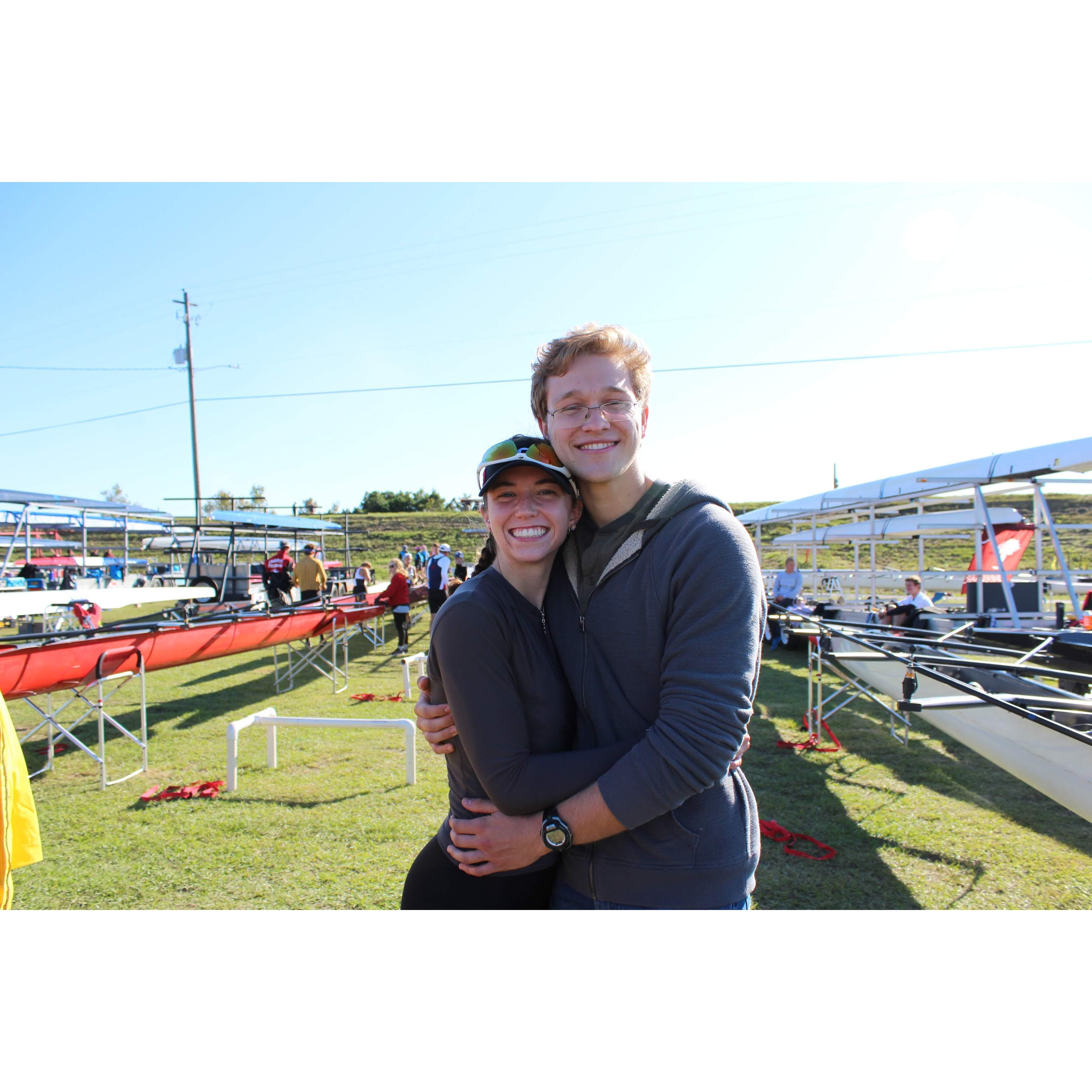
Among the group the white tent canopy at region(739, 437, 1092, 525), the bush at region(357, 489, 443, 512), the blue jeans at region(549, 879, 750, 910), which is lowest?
the blue jeans at region(549, 879, 750, 910)

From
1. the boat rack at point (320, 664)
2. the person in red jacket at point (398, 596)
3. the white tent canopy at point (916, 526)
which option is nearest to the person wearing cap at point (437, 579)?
the person in red jacket at point (398, 596)

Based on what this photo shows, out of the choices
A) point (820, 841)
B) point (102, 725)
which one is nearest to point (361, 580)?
point (102, 725)

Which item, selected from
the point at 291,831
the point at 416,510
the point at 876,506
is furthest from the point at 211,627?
the point at 416,510

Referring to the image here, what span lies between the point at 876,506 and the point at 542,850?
979cm

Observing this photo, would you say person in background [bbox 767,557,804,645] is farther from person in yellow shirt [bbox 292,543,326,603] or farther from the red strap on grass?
the red strap on grass

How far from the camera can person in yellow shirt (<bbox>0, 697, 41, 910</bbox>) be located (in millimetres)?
1577

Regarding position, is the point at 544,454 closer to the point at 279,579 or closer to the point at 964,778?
the point at 964,778

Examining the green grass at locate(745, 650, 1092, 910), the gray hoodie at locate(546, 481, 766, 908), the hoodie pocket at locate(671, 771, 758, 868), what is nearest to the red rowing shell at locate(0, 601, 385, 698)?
the gray hoodie at locate(546, 481, 766, 908)

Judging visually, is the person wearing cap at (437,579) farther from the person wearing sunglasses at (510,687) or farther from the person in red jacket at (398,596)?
the person wearing sunglasses at (510,687)

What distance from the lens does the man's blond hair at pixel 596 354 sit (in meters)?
1.39

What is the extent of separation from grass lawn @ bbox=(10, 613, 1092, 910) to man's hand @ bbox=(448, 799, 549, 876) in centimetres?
247

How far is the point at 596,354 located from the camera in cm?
139

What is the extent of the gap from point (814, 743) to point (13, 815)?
20.3ft

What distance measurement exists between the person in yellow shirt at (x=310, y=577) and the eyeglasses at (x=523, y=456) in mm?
11413
